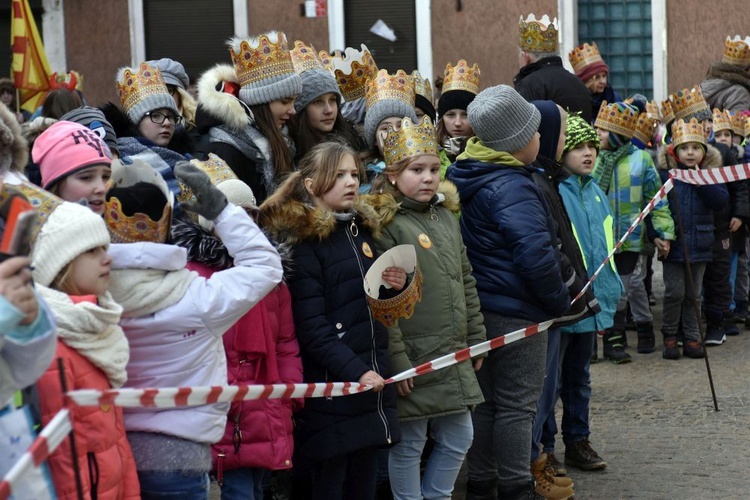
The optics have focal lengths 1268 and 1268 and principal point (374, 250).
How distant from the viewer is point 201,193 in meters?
4.38

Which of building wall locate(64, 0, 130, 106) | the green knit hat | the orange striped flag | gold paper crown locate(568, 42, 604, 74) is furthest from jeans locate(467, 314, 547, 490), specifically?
building wall locate(64, 0, 130, 106)

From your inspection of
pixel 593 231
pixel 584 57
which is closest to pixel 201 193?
pixel 593 231

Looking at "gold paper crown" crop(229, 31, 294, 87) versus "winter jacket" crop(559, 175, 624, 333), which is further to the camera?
"winter jacket" crop(559, 175, 624, 333)

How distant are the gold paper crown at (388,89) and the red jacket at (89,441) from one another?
10.9 feet

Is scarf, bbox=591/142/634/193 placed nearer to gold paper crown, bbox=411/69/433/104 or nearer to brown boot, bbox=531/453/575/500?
gold paper crown, bbox=411/69/433/104

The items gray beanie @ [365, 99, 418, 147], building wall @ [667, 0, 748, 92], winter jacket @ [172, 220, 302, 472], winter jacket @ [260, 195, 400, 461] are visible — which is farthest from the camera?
building wall @ [667, 0, 748, 92]

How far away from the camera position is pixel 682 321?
10.4m

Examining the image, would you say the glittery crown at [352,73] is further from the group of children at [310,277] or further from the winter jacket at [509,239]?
the winter jacket at [509,239]

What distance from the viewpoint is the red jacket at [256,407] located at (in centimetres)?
478

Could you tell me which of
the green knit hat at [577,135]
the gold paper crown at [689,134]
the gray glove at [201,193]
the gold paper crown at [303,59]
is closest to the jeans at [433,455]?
the gray glove at [201,193]

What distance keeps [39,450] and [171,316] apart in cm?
108

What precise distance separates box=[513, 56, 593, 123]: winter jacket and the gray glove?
18.0ft

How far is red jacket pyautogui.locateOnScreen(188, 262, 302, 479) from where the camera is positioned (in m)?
4.78

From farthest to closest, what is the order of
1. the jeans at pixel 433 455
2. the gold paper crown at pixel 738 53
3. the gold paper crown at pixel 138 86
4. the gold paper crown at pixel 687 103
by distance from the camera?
1. the gold paper crown at pixel 738 53
2. the gold paper crown at pixel 687 103
3. the gold paper crown at pixel 138 86
4. the jeans at pixel 433 455
